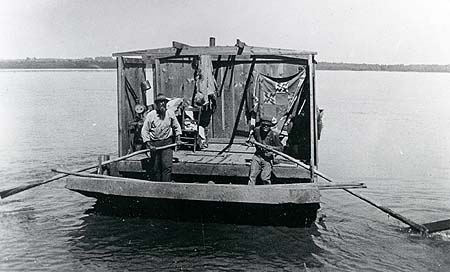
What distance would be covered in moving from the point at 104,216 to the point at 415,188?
384 inches

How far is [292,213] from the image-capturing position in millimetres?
11227

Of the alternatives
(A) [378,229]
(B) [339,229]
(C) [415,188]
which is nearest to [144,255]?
(B) [339,229]

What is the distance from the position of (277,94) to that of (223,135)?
2.12m

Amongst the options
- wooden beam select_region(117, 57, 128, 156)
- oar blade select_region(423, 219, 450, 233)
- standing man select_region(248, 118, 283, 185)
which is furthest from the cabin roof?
oar blade select_region(423, 219, 450, 233)

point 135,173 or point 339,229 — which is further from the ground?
point 135,173

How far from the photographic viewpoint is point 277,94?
13.4m

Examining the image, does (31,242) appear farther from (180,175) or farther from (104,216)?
(180,175)

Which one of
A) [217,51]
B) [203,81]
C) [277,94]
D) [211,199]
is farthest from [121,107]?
[211,199]

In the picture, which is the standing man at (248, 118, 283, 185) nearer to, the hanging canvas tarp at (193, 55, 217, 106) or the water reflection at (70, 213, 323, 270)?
the water reflection at (70, 213, 323, 270)

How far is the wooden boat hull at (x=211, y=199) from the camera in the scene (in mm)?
9391

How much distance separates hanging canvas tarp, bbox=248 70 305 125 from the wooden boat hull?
313 centimetres

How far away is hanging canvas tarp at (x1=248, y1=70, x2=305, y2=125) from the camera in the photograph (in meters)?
13.3

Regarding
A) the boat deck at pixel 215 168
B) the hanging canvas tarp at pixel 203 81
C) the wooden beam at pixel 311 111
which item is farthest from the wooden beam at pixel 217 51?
the boat deck at pixel 215 168

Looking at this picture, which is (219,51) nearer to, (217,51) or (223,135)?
(217,51)
